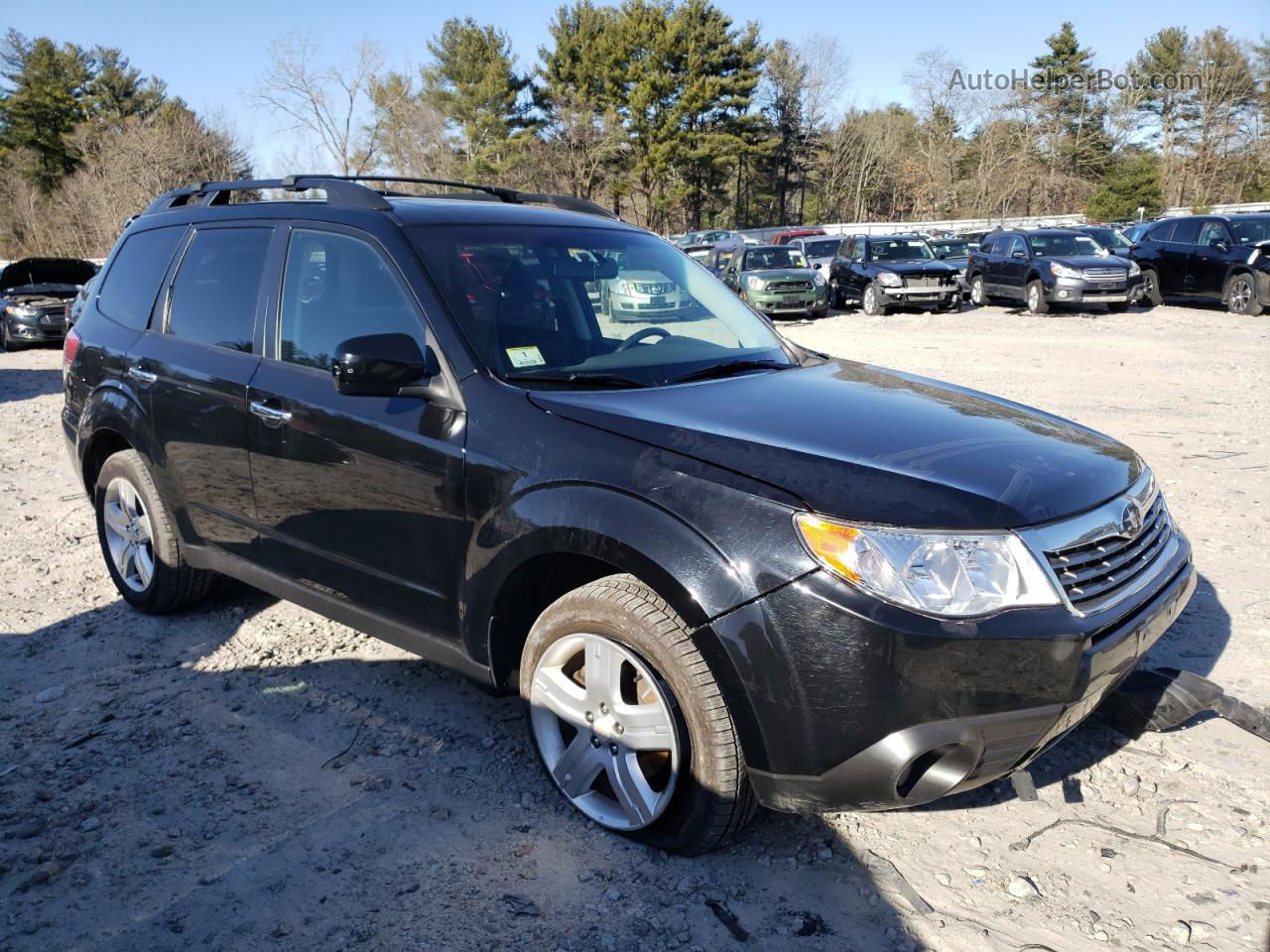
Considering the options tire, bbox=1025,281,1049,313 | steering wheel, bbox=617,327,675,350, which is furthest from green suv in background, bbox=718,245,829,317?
steering wheel, bbox=617,327,675,350

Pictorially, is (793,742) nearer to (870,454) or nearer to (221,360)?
(870,454)

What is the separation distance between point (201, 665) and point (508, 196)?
2.53 metres

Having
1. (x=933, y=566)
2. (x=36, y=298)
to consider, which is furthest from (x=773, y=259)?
(x=933, y=566)

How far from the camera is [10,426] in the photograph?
10.4 m

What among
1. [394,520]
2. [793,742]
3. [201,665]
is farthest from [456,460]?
[201,665]

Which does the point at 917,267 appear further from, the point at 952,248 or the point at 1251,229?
the point at 952,248

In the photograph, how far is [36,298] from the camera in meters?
18.5

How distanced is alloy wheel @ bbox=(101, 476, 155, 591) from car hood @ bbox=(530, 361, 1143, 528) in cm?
264

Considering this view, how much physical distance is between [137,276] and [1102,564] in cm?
438

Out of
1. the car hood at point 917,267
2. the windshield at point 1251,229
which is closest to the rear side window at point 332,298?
the car hood at point 917,267

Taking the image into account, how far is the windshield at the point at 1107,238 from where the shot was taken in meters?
20.7

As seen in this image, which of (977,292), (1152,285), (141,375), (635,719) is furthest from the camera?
(977,292)

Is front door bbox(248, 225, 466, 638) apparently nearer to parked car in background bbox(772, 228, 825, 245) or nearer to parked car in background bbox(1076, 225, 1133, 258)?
parked car in background bbox(1076, 225, 1133, 258)

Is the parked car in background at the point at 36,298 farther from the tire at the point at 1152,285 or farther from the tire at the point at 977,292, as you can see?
the tire at the point at 1152,285
